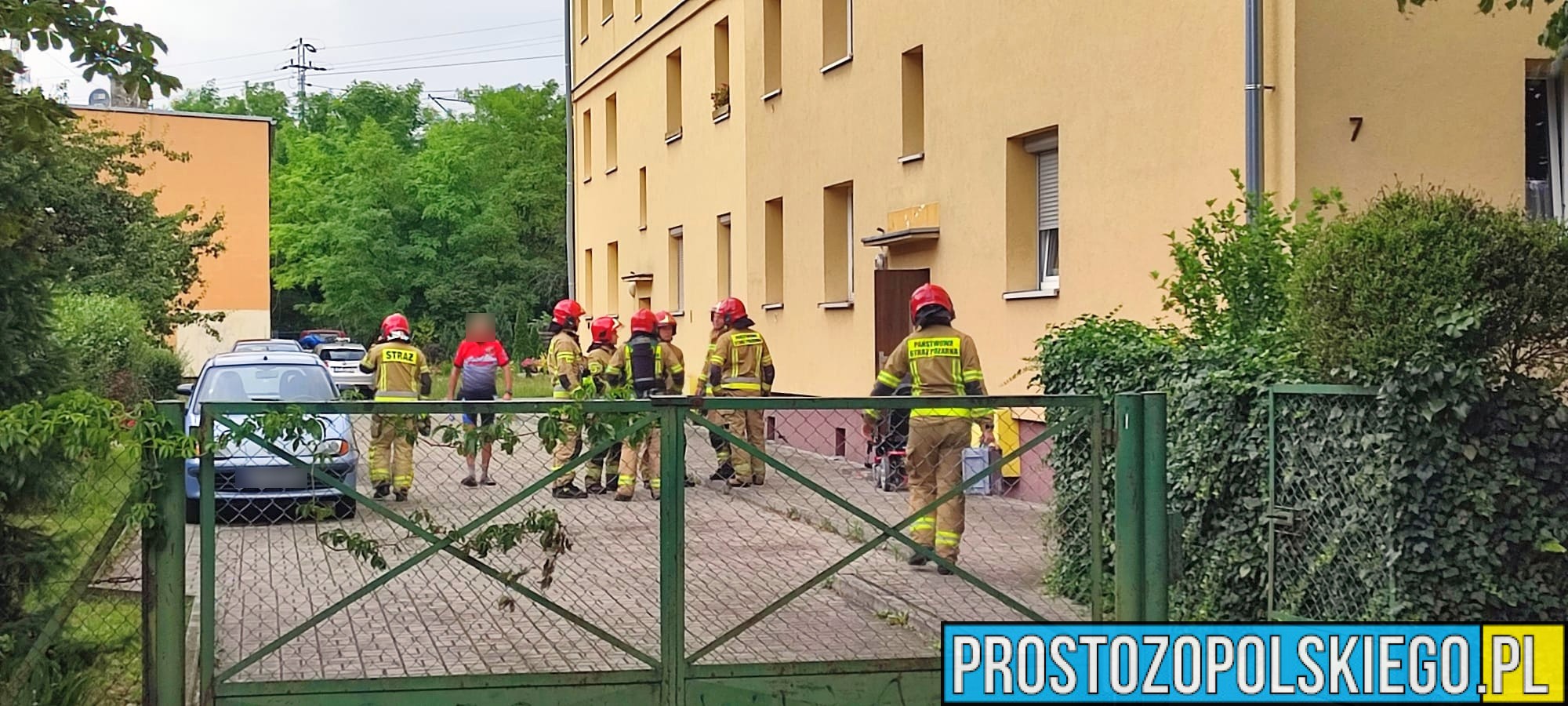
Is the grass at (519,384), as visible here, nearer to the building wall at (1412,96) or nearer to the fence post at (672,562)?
the building wall at (1412,96)

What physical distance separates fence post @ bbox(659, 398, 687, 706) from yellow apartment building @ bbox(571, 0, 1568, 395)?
541 centimetres

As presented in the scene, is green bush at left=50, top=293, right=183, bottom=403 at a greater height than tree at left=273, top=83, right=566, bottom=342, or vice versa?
tree at left=273, top=83, right=566, bottom=342

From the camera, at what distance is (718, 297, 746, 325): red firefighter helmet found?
14438 mm

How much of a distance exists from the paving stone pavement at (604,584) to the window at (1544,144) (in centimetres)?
601

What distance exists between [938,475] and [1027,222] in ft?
22.8

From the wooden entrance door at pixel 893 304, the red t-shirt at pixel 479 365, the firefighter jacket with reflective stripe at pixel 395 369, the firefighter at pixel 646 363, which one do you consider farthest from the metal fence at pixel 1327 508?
the red t-shirt at pixel 479 365

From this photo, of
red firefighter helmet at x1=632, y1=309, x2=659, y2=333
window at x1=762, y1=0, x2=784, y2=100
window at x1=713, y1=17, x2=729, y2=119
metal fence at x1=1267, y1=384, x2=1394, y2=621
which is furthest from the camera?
window at x1=713, y1=17, x2=729, y2=119

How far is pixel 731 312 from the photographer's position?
570 inches

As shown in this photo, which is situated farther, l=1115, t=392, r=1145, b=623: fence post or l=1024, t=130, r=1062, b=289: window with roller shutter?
l=1024, t=130, r=1062, b=289: window with roller shutter

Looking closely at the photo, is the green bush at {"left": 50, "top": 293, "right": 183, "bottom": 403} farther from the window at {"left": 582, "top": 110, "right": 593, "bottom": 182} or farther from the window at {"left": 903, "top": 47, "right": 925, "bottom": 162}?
the window at {"left": 582, "top": 110, "right": 593, "bottom": 182}

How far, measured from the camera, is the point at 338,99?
78.2 m

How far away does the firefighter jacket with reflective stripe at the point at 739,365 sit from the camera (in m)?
14.4

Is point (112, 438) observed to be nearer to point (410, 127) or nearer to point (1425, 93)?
point (1425, 93)

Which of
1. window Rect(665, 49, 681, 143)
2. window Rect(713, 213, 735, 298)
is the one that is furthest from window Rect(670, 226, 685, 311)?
window Rect(713, 213, 735, 298)
